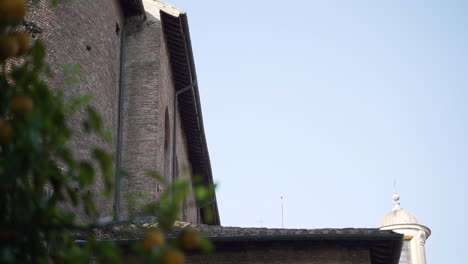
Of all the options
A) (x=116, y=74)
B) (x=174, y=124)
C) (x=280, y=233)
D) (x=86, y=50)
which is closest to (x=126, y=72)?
(x=116, y=74)

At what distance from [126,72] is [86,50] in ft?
5.81

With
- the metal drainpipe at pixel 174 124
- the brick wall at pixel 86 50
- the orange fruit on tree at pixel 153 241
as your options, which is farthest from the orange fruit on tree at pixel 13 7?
the metal drainpipe at pixel 174 124

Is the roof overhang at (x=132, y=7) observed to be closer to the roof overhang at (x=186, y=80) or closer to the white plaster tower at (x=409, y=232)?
the roof overhang at (x=186, y=80)

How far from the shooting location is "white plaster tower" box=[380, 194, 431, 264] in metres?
33.6

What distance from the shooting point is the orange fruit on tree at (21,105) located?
118 inches

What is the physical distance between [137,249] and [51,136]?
59 centimetres

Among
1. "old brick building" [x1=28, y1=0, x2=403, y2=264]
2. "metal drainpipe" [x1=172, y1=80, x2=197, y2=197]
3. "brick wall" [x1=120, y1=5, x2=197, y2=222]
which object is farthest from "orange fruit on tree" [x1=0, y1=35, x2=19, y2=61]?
"metal drainpipe" [x1=172, y1=80, x2=197, y2=197]

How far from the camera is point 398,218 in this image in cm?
3406

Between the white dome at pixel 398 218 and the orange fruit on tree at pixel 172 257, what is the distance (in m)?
32.0

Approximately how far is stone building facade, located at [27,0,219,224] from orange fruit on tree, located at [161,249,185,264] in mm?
7947

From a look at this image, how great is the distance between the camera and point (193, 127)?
18.7 metres

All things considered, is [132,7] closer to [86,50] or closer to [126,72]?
[126,72]

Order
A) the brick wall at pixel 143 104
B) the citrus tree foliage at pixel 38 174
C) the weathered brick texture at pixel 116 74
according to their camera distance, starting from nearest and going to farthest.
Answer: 1. the citrus tree foliage at pixel 38 174
2. the weathered brick texture at pixel 116 74
3. the brick wall at pixel 143 104

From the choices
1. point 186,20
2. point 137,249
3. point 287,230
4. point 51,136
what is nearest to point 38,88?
point 51,136
